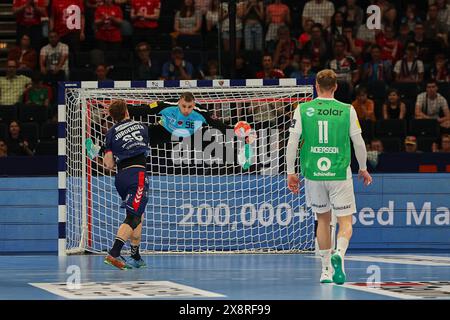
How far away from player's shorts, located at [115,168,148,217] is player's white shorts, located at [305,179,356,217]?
297 centimetres

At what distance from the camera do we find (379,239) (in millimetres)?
17719

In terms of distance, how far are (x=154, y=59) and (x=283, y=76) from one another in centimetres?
271

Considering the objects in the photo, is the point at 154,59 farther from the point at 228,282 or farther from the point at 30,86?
the point at 228,282

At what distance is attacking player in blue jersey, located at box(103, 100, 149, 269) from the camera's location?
13.2 meters

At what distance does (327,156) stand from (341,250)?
3.14 ft

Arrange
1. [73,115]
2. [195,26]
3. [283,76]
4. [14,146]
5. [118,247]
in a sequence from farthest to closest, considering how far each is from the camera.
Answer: [195,26] → [283,76] → [14,146] → [73,115] → [118,247]

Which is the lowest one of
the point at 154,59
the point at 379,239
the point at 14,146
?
the point at 379,239

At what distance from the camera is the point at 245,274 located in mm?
12477

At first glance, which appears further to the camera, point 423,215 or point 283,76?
point 283,76

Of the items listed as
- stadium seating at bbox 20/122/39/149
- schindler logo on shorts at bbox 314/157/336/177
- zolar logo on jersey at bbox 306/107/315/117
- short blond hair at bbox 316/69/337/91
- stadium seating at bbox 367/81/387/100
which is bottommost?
stadium seating at bbox 20/122/39/149

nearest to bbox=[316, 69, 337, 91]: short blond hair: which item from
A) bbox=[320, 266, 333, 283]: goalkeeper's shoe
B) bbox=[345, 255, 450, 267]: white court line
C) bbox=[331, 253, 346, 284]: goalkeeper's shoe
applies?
bbox=[331, 253, 346, 284]: goalkeeper's shoe

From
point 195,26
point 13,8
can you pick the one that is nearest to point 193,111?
point 195,26

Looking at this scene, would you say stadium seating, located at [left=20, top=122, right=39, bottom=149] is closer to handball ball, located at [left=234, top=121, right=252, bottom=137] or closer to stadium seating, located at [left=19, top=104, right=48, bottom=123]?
stadium seating, located at [left=19, top=104, right=48, bottom=123]

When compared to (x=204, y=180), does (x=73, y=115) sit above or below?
above
